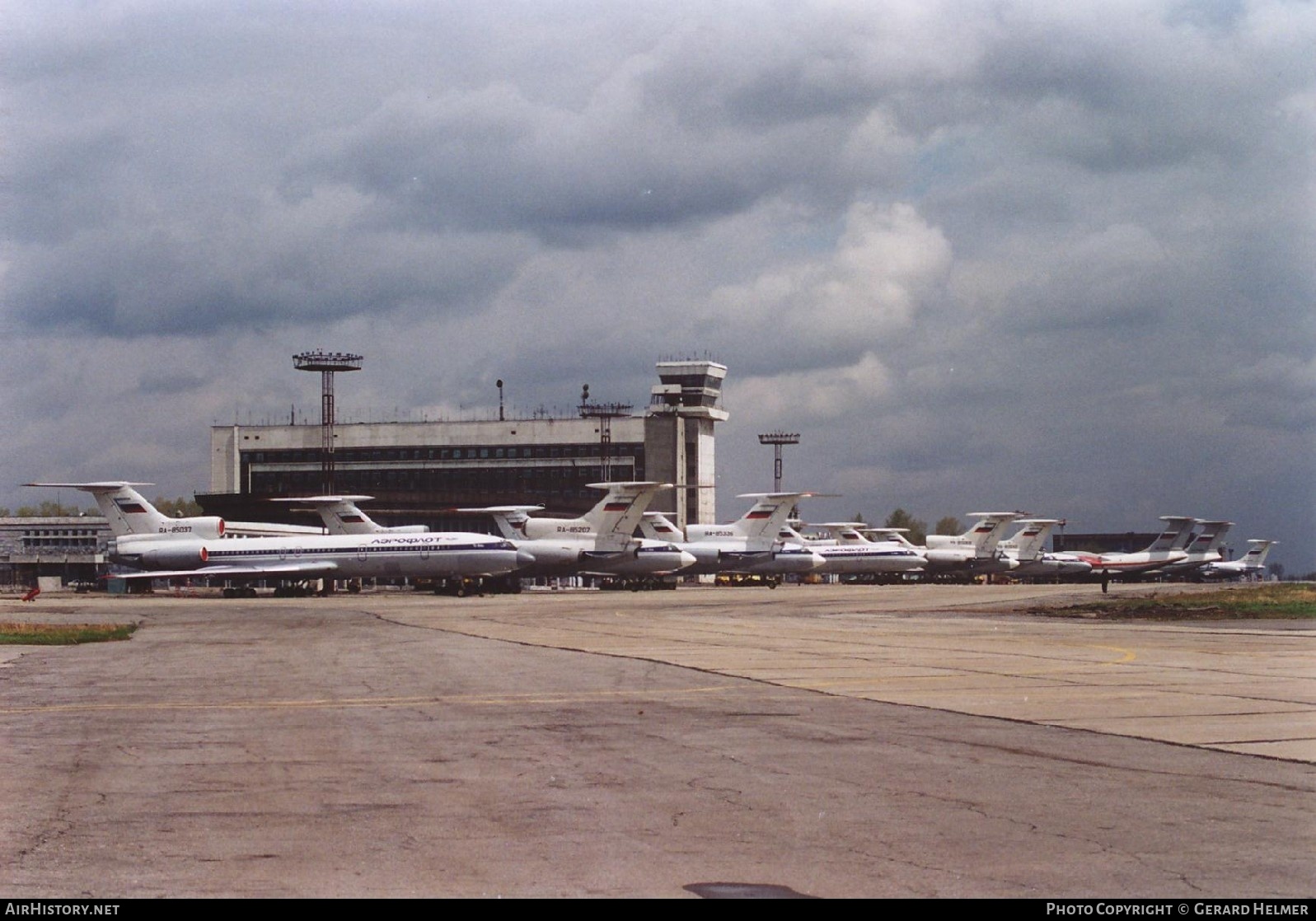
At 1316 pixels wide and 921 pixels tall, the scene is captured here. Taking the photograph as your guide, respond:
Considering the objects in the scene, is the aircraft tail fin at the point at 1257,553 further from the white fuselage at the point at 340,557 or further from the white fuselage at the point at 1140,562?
the white fuselage at the point at 340,557

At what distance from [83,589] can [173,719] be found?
379 ft

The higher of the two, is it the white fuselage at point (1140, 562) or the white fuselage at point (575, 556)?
the white fuselage at point (575, 556)

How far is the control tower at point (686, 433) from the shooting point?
17675 centimetres

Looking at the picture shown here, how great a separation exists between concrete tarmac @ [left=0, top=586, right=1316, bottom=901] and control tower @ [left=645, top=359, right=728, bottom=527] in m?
143

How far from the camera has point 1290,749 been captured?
16781 millimetres

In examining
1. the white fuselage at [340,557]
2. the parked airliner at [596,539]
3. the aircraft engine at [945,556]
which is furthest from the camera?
the aircraft engine at [945,556]

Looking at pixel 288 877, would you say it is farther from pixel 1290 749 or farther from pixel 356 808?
pixel 1290 749

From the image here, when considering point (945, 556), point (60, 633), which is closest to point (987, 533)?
point (945, 556)

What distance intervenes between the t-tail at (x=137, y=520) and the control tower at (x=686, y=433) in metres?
84.4

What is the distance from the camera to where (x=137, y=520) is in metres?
98.1

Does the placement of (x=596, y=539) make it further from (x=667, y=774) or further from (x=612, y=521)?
(x=667, y=774)

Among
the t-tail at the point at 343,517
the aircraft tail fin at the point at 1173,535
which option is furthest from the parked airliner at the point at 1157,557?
the t-tail at the point at 343,517

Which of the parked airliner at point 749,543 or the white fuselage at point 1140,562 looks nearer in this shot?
the parked airliner at point 749,543
